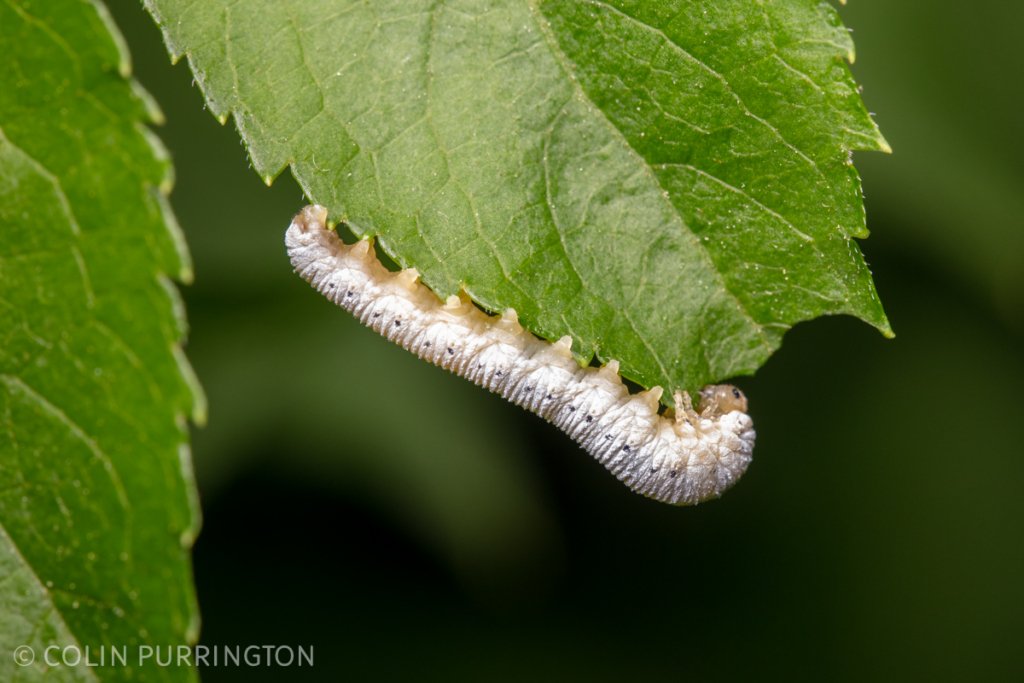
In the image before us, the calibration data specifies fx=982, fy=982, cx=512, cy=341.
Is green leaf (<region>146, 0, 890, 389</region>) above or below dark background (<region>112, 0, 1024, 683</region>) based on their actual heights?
above

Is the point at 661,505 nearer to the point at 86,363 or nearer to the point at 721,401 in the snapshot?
the point at 721,401

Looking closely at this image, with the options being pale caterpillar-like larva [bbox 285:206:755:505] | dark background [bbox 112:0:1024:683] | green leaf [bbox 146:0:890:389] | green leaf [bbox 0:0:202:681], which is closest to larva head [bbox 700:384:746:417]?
pale caterpillar-like larva [bbox 285:206:755:505]

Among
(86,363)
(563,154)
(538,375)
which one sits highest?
(563,154)

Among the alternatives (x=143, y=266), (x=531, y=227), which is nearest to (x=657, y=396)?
(x=531, y=227)

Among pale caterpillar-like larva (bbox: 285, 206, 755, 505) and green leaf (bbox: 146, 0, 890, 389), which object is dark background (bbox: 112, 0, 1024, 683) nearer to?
pale caterpillar-like larva (bbox: 285, 206, 755, 505)

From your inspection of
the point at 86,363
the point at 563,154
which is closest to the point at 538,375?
the point at 563,154

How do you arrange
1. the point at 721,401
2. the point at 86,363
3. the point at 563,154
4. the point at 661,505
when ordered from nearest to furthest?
the point at 86,363, the point at 563,154, the point at 721,401, the point at 661,505

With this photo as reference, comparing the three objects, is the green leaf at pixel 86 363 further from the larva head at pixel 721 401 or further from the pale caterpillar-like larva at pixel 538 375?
the larva head at pixel 721 401

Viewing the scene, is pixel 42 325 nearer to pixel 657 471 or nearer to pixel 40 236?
pixel 40 236
